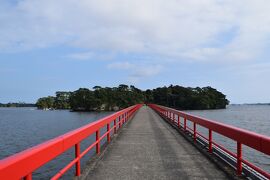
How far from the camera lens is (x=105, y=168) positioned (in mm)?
8781

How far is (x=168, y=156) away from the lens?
10539mm

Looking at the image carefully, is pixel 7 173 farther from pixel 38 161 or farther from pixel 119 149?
pixel 119 149

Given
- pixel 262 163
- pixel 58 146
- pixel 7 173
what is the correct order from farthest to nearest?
1. pixel 262 163
2. pixel 58 146
3. pixel 7 173

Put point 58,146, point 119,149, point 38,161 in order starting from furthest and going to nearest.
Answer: point 119,149, point 58,146, point 38,161

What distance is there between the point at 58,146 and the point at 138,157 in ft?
16.7

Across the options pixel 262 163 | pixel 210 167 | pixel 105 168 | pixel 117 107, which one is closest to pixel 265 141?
pixel 210 167

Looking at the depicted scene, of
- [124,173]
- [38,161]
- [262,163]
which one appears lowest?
[262,163]

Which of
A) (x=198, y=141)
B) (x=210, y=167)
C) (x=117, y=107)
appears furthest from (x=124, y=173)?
(x=117, y=107)

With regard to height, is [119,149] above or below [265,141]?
below

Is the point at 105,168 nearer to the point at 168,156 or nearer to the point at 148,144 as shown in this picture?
the point at 168,156

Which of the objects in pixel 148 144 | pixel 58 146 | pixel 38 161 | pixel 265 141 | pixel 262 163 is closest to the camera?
pixel 38 161

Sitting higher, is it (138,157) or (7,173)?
(7,173)

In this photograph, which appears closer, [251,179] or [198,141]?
[251,179]

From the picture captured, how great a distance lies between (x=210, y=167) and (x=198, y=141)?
528cm
